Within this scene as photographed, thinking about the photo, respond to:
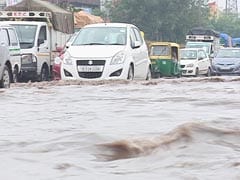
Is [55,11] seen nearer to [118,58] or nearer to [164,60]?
[164,60]

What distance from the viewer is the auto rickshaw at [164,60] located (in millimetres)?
25734

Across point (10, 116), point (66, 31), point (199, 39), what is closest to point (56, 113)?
point (10, 116)

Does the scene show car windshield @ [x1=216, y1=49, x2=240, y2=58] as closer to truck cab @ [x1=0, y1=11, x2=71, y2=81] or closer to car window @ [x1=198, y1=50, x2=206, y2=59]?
car window @ [x1=198, y1=50, x2=206, y2=59]

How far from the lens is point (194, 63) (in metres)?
28.6

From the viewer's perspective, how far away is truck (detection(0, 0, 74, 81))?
19438mm

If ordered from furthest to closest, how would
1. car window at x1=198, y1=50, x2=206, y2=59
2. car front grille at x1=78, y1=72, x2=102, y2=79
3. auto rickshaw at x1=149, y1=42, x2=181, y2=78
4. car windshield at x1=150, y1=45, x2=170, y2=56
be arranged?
car window at x1=198, y1=50, x2=206, y2=59 → car windshield at x1=150, y1=45, x2=170, y2=56 → auto rickshaw at x1=149, y1=42, x2=181, y2=78 → car front grille at x1=78, y1=72, x2=102, y2=79

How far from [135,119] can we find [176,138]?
158 cm

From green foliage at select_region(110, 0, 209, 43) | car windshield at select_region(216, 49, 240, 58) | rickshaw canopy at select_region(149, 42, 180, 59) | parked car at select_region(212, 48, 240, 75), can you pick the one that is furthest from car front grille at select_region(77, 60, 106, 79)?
green foliage at select_region(110, 0, 209, 43)

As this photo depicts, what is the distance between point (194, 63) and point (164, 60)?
296 cm

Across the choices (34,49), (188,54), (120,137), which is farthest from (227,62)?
(120,137)

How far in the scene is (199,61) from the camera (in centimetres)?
2905

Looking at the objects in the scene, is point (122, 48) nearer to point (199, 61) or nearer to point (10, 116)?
point (10, 116)

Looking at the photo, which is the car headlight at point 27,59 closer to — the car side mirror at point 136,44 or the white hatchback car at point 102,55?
the white hatchback car at point 102,55

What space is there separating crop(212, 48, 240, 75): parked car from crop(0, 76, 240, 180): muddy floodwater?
16.1 metres
